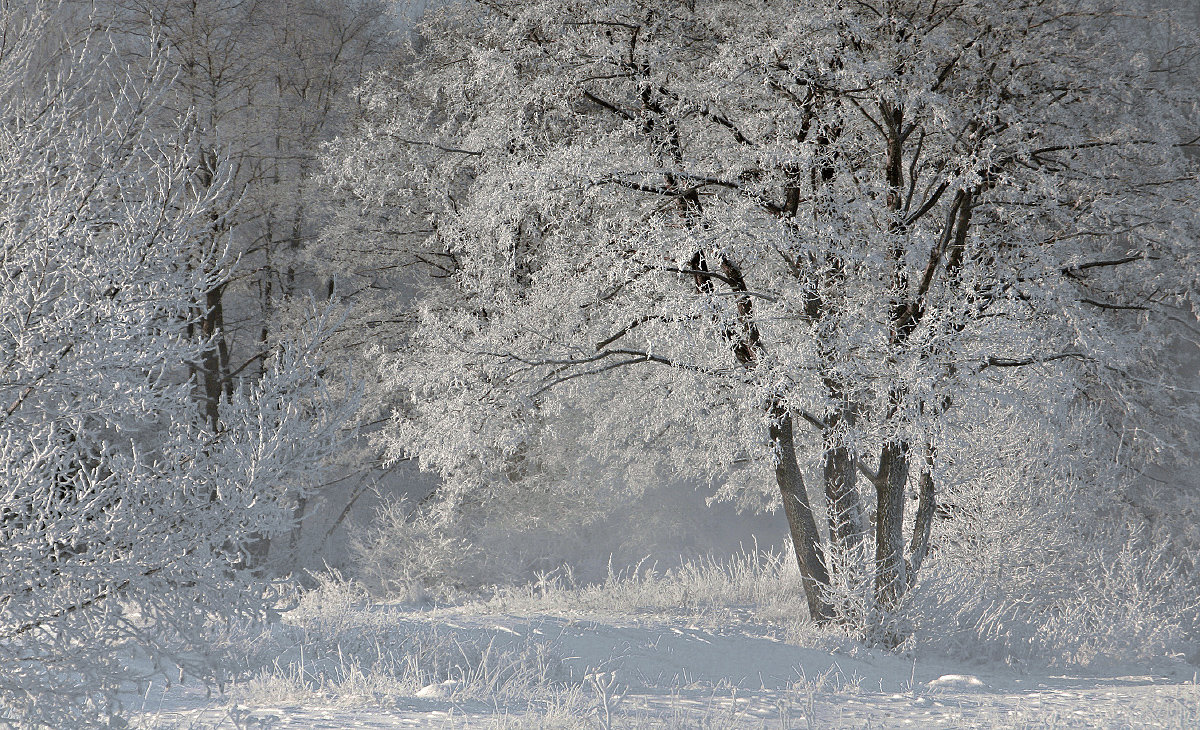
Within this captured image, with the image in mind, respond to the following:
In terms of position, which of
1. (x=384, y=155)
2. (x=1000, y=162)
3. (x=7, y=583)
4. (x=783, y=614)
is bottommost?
(x=783, y=614)

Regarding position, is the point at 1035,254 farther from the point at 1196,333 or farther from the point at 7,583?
the point at 1196,333

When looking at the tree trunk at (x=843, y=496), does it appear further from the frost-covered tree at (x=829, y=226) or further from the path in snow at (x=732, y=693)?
the path in snow at (x=732, y=693)

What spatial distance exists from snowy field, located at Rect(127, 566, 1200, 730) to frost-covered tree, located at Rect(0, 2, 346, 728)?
611 mm

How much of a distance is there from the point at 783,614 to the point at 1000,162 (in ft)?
16.6

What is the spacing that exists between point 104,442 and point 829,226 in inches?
233

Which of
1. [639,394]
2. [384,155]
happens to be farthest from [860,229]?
[384,155]

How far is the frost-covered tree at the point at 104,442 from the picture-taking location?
3.71 meters

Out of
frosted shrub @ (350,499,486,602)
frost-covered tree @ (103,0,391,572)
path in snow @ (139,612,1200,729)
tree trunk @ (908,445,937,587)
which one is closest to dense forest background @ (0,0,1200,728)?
tree trunk @ (908,445,937,587)

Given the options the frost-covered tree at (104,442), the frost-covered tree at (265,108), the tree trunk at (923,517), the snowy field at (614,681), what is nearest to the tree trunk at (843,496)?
the tree trunk at (923,517)

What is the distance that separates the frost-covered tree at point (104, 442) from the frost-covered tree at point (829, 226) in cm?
476

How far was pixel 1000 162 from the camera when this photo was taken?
8875 millimetres

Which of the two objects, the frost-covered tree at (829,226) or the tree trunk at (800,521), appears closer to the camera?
the frost-covered tree at (829,226)

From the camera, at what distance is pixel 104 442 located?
3.80 m

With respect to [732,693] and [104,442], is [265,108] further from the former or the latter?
[732,693]
